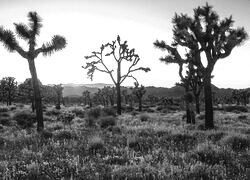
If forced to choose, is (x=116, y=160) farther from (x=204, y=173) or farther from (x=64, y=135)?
(x=64, y=135)

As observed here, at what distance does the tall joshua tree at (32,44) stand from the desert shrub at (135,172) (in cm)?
1205

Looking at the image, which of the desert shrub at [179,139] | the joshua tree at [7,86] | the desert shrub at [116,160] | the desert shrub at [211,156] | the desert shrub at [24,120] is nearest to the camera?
the desert shrub at [211,156]

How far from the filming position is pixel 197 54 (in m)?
17.0

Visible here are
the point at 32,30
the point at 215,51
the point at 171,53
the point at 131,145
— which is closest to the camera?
the point at 131,145

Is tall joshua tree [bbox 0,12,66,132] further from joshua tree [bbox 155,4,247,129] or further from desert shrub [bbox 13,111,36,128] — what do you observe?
joshua tree [bbox 155,4,247,129]

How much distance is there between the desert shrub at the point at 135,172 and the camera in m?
5.50

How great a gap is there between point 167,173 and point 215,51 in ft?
40.0

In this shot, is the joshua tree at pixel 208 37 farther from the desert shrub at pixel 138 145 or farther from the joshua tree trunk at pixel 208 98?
the desert shrub at pixel 138 145

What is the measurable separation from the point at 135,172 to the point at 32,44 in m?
13.7

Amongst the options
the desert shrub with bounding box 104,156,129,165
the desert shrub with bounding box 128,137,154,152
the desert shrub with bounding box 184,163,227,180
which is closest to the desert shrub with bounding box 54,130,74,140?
the desert shrub with bounding box 128,137,154,152

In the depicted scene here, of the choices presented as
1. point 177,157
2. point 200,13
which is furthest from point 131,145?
point 200,13

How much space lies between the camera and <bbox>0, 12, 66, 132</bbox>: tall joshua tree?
1703cm

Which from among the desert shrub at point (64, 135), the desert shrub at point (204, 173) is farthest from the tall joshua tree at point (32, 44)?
the desert shrub at point (204, 173)

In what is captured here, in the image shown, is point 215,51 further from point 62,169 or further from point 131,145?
point 62,169
